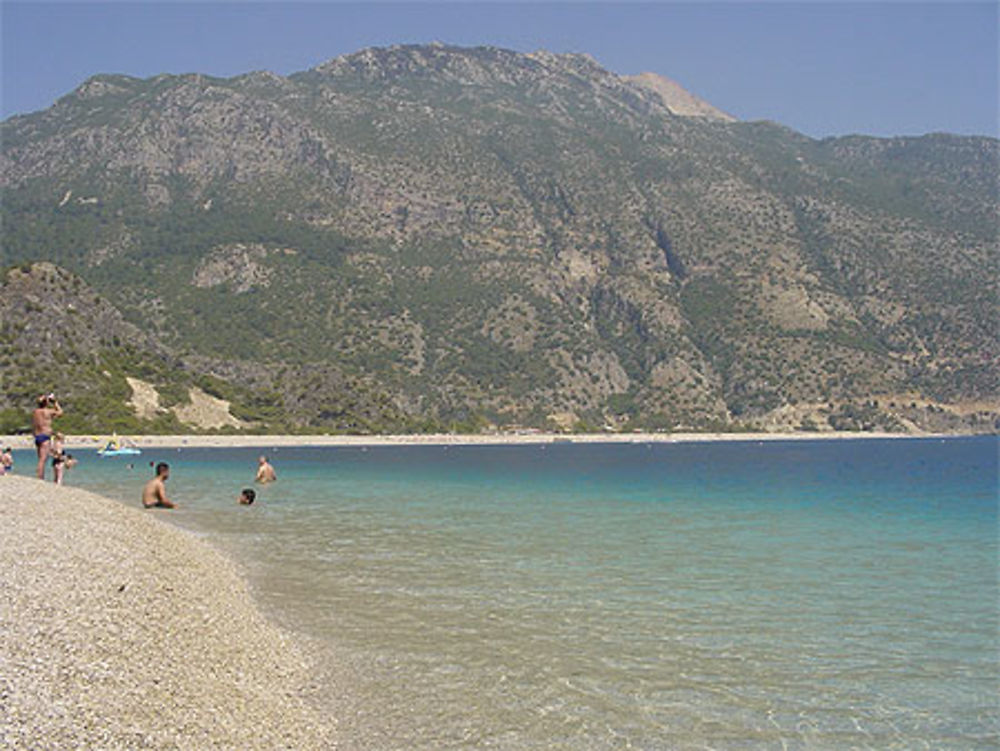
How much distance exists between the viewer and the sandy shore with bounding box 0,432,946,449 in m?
113

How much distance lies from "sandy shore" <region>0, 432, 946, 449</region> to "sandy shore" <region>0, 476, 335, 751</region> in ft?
A: 299

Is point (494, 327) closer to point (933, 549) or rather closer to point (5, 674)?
point (933, 549)

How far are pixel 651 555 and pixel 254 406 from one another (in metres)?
132

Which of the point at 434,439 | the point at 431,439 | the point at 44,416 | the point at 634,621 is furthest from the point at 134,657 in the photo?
the point at 434,439

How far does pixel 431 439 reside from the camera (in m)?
159

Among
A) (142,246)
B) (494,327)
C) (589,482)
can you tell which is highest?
(142,246)

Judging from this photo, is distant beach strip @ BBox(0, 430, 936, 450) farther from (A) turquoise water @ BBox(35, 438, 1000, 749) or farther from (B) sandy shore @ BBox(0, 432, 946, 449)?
(A) turquoise water @ BBox(35, 438, 1000, 749)

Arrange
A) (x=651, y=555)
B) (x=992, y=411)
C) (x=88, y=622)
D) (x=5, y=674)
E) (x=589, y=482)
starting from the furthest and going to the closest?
(x=992, y=411)
(x=589, y=482)
(x=651, y=555)
(x=88, y=622)
(x=5, y=674)

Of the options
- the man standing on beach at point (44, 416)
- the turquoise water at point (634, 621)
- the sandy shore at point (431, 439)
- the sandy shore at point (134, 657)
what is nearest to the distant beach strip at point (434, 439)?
the sandy shore at point (431, 439)

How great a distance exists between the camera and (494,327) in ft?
652

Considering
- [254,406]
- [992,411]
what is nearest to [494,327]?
[254,406]

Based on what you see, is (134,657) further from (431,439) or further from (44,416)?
(431,439)

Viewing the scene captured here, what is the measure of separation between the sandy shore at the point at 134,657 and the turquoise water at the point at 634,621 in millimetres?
877

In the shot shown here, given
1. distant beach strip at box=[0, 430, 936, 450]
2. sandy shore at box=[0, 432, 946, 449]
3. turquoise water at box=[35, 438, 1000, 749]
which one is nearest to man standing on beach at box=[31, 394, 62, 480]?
turquoise water at box=[35, 438, 1000, 749]
